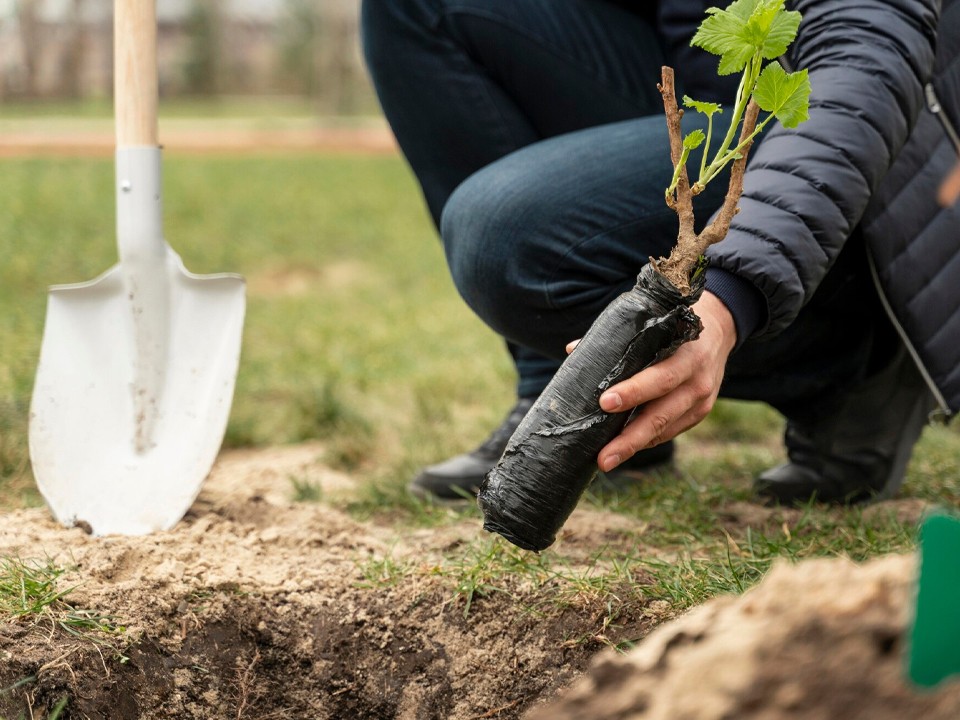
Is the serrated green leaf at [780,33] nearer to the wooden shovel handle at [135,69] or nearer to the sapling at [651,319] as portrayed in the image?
the sapling at [651,319]

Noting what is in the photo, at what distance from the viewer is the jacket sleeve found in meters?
1.32

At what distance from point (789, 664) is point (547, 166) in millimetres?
1197

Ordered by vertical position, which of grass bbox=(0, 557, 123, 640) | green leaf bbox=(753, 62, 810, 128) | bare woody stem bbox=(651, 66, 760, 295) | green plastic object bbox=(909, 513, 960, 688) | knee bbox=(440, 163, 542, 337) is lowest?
grass bbox=(0, 557, 123, 640)

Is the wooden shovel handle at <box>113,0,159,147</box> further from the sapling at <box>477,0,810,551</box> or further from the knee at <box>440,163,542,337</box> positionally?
the sapling at <box>477,0,810,551</box>

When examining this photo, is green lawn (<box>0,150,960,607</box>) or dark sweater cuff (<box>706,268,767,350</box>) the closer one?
dark sweater cuff (<box>706,268,767,350</box>)

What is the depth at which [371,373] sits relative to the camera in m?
3.18

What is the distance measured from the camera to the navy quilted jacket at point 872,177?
133cm

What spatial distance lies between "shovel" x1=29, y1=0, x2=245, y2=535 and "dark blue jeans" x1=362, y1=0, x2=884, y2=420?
19.0 inches

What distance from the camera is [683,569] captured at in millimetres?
1479

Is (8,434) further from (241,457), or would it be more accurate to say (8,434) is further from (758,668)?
(758,668)

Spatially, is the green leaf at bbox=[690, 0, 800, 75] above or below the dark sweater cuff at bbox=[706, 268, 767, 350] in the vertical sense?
above

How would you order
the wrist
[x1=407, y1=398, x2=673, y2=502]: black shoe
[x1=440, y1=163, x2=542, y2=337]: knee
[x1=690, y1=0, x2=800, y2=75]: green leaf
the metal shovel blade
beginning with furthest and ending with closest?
1. [x1=407, y1=398, x2=673, y2=502]: black shoe
2. the metal shovel blade
3. [x1=440, y1=163, x2=542, y2=337]: knee
4. the wrist
5. [x1=690, y1=0, x2=800, y2=75]: green leaf

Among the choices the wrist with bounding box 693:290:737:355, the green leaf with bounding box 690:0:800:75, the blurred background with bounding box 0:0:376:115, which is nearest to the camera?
the green leaf with bounding box 690:0:800:75

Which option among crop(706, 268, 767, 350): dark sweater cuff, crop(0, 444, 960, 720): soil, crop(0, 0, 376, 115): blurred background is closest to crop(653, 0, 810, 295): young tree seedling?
crop(706, 268, 767, 350): dark sweater cuff
